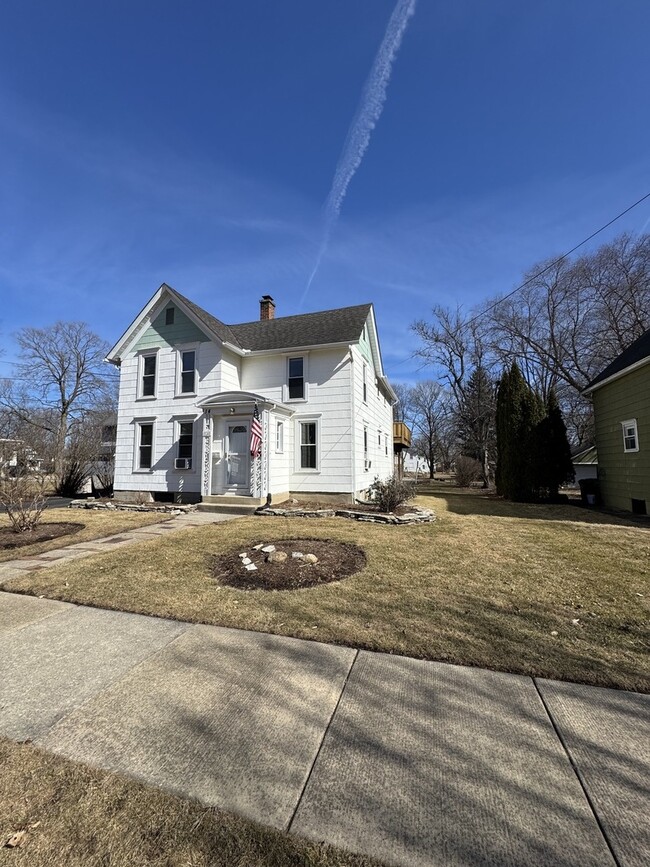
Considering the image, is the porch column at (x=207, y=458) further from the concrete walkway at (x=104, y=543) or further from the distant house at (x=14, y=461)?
the distant house at (x=14, y=461)

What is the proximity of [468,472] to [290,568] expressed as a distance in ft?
74.5

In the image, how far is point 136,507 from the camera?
1269 centimetres

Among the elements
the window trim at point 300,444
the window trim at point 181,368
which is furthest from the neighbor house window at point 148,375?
the window trim at point 300,444

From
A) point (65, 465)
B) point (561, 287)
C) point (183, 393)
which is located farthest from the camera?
point (561, 287)

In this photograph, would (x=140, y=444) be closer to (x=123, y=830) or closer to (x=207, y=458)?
(x=207, y=458)

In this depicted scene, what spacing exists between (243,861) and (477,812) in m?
1.05

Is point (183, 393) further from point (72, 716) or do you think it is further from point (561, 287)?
point (561, 287)

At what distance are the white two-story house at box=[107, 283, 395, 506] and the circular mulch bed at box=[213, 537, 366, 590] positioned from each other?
5.71 m

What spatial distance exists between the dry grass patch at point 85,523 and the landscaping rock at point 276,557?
439 centimetres

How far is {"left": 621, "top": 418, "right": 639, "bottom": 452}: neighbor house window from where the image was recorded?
11906 millimetres

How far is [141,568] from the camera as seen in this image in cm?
569

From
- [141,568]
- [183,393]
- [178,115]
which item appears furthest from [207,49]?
[141,568]

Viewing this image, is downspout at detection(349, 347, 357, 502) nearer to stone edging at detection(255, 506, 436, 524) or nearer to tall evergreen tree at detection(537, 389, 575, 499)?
stone edging at detection(255, 506, 436, 524)

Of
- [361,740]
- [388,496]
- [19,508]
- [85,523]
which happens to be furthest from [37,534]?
[361,740]
